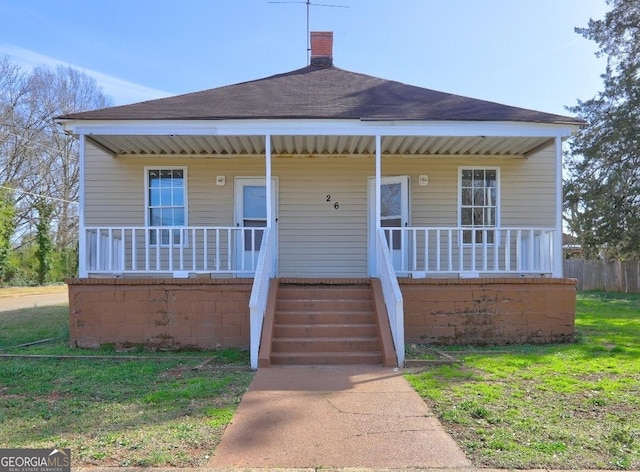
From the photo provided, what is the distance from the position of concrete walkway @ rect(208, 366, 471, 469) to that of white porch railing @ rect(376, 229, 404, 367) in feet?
2.25

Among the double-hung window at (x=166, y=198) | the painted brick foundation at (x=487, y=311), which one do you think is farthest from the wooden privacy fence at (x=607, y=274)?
the double-hung window at (x=166, y=198)

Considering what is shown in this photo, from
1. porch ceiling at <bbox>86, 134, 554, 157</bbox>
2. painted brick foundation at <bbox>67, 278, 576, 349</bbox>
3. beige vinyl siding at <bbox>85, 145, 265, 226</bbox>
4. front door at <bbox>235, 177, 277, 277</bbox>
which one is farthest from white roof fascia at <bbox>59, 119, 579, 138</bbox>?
painted brick foundation at <bbox>67, 278, 576, 349</bbox>

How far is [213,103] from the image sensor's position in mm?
8586

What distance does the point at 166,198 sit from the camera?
32.2 feet

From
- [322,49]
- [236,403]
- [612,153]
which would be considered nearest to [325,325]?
[236,403]

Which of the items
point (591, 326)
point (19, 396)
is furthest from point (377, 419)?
point (591, 326)

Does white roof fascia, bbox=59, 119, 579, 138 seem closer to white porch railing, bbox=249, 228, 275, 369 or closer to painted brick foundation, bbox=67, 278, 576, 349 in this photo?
white porch railing, bbox=249, 228, 275, 369

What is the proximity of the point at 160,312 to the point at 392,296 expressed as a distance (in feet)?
11.2

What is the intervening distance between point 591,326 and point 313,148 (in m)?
6.26

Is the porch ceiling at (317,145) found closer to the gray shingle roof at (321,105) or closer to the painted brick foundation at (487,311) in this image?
the gray shingle roof at (321,105)

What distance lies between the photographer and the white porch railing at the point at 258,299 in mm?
6145

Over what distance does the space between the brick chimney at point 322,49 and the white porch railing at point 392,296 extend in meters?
5.59

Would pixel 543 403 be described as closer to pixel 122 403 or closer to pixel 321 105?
pixel 122 403

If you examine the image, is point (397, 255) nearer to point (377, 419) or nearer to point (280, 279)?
point (280, 279)
